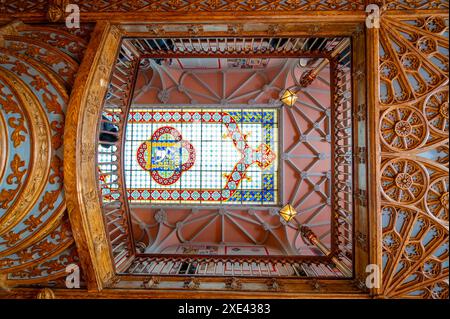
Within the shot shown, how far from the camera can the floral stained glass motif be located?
936 cm

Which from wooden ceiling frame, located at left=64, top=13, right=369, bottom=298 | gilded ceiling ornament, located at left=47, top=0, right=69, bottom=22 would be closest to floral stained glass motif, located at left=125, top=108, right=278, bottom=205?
wooden ceiling frame, located at left=64, top=13, right=369, bottom=298

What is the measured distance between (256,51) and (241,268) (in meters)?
4.52

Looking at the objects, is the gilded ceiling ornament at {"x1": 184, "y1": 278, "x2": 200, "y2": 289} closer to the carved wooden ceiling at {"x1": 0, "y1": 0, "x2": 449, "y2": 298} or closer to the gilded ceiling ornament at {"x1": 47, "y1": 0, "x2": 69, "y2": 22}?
the carved wooden ceiling at {"x1": 0, "y1": 0, "x2": 449, "y2": 298}

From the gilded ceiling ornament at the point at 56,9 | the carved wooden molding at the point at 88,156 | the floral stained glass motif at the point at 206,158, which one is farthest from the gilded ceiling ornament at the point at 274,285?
the gilded ceiling ornament at the point at 56,9

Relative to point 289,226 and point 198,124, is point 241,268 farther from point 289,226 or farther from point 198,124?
point 198,124

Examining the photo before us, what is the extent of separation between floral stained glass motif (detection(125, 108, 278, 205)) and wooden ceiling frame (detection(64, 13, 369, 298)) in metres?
4.62

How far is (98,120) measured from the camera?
4535 millimetres

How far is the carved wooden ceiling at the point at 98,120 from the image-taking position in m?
4.07

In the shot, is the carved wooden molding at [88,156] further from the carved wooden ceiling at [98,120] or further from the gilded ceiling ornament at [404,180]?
the gilded ceiling ornament at [404,180]

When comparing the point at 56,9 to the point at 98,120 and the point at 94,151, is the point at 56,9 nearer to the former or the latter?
the point at 98,120

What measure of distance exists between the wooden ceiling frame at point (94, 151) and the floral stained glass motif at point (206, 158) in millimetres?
4615

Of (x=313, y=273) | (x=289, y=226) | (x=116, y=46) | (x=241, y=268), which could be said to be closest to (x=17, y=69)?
(x=116, y=46)

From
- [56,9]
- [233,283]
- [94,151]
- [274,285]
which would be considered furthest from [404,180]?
[56,9]
